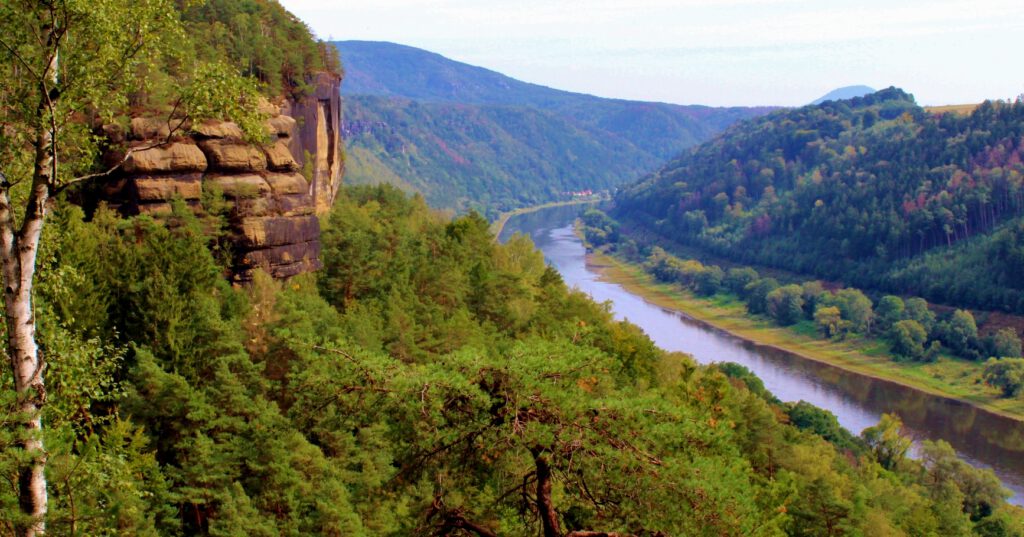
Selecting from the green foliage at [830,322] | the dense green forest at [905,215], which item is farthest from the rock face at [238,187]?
the dense green forest at [905,215]

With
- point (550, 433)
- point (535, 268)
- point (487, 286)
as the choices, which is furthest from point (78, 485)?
point (535, 268)

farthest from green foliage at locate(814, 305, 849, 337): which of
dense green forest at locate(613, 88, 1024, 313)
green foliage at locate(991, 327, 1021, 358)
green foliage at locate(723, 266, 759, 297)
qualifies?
green foliage at locate(723, 266, 759, 297)

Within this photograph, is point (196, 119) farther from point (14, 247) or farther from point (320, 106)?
point (320, 106)

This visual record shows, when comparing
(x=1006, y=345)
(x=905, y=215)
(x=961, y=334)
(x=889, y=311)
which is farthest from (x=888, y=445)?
(x=905, y=215)

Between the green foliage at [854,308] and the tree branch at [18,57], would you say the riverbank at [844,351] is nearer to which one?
the green foliage at [854,308]

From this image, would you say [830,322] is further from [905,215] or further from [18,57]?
[18,57]

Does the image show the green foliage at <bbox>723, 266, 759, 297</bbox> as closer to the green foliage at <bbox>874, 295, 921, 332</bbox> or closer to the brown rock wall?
the green foliage at <bbox>874, 295, 921, 332</bbox>
